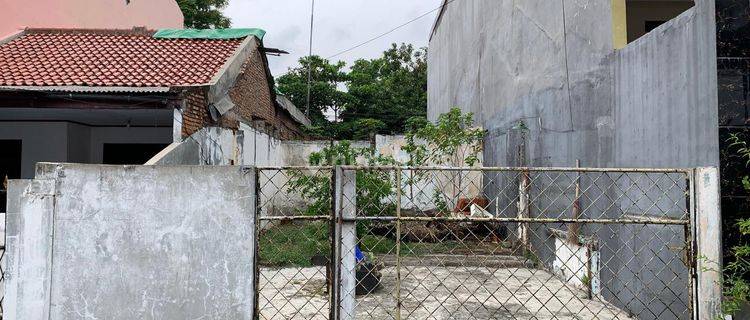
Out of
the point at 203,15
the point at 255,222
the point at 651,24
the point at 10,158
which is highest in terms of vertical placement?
the point at 203,15

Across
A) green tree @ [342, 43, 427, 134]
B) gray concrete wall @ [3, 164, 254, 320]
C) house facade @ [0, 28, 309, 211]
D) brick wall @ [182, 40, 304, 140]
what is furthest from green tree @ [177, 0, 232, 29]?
gray concrete wall @ [3, 164, 254, 320]

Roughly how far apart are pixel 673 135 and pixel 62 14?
12286 mm

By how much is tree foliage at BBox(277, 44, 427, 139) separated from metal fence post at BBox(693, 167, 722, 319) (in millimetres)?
18606

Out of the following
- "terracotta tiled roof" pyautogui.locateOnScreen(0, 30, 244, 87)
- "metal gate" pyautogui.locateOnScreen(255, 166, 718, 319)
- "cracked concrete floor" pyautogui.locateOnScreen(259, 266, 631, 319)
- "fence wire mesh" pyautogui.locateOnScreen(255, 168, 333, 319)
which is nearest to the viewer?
"metal gate" pyautogui.locateOnScreen(255, 166, 718, 319)

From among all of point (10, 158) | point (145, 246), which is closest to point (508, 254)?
point (145, 246)

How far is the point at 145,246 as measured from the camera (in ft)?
11.9

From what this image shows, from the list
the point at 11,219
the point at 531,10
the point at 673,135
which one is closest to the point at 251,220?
the point at 11,219

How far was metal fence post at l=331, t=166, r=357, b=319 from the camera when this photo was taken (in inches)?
136

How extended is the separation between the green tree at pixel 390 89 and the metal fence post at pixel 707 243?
2053cm

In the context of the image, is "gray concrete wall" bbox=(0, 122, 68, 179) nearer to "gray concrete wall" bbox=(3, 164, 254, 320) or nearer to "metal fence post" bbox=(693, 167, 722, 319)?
"gray concrete wall" bbox=(3, 164, 254, 320)

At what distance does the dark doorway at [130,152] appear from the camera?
11.0 m

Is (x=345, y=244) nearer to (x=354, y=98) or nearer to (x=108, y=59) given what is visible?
(x=108, y=59)

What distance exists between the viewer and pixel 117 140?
1118 cm

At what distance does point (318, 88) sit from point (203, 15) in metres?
5.96
